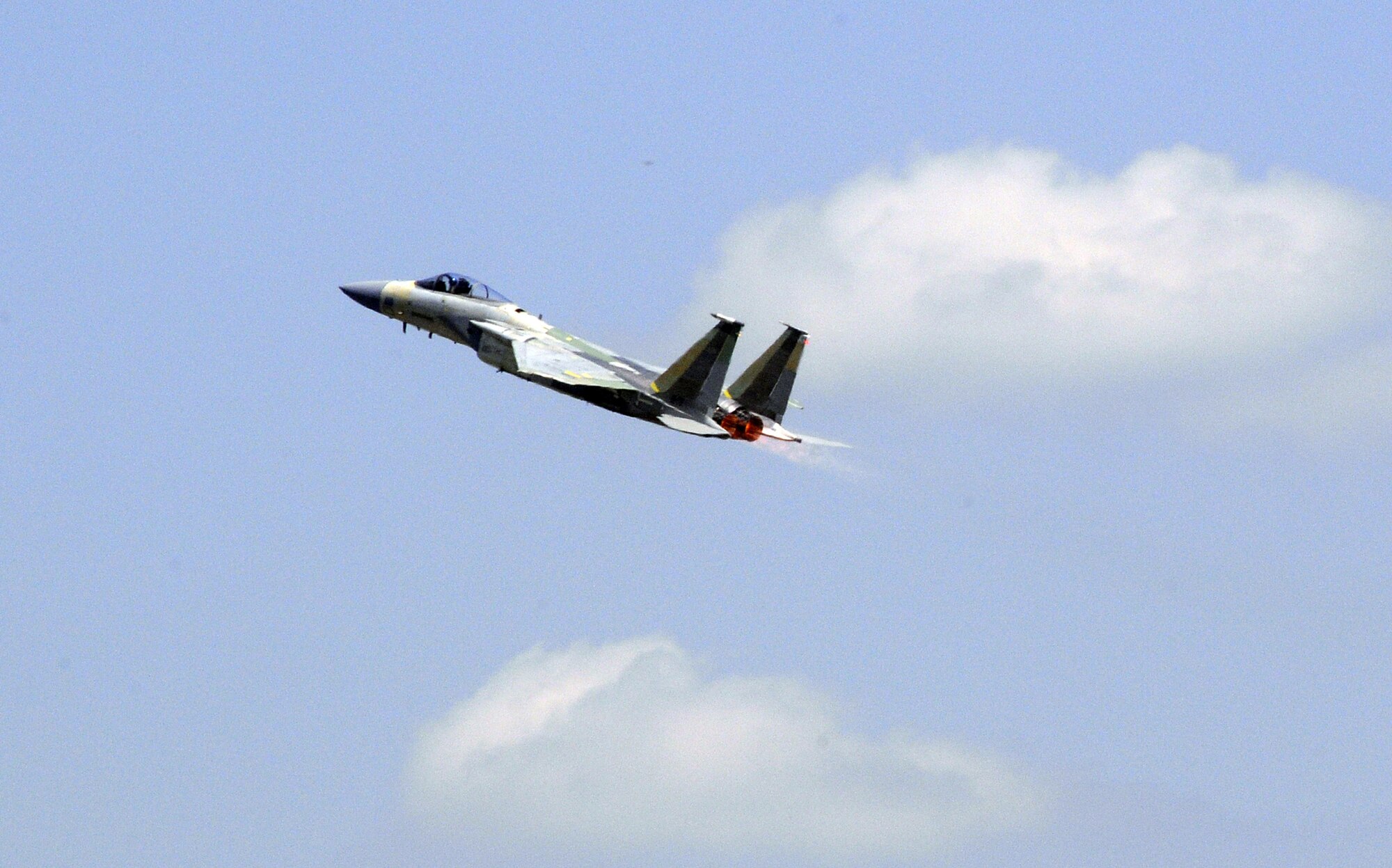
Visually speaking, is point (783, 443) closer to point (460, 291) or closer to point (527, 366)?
point (527, 366)

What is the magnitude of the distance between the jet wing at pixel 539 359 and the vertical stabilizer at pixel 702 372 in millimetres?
1182

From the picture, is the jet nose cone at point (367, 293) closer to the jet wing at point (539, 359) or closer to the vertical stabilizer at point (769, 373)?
the jet wing at point (539, 359)

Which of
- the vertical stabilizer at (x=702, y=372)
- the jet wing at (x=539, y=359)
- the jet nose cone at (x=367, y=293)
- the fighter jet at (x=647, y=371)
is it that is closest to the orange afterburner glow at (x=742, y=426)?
the fighter jet at (x=647, y=371)

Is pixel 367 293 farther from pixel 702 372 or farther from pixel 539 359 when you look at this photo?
pixel 702 372

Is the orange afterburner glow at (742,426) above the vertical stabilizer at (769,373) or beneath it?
beneath

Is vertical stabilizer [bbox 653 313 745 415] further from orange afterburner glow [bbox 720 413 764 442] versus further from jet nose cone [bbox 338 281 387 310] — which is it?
jet nose cone [bbox 338 281 387 310]

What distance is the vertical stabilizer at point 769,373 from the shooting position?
2105 inches

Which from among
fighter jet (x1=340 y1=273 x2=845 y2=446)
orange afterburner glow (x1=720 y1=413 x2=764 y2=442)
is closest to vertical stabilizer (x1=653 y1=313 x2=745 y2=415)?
fighter jet (x1=340 y1=273 x2=845 y2=446)

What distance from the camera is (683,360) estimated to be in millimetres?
51344

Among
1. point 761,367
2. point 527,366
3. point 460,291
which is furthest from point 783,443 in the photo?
point 460,291

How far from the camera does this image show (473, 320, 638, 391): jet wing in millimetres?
52531

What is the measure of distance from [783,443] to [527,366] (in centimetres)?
773

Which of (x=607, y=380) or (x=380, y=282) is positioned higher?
(x=380, y=282)

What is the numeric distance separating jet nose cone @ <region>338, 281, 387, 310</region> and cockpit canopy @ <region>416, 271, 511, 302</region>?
1.55m
